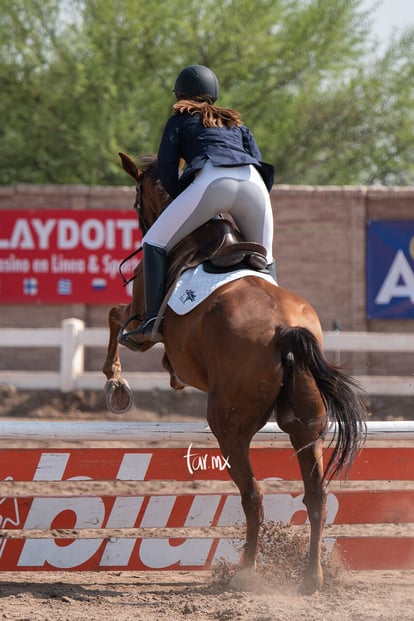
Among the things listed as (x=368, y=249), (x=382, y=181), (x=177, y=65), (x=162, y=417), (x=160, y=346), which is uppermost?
(x=177, y=65)

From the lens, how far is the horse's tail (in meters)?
4.61

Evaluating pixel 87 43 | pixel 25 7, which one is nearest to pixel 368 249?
pixel 87 43

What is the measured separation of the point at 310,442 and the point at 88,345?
8512 mm

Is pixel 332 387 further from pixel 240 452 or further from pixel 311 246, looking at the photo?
pixel 311 246

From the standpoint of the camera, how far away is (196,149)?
546cm

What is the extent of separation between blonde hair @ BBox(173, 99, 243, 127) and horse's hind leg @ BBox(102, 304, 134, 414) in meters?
1.48

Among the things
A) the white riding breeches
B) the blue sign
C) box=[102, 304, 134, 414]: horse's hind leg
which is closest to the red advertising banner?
the blue sign

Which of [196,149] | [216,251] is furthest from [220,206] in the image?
[196,149]

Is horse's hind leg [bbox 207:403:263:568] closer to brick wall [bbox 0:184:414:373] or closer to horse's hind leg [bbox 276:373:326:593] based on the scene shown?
horse's hind leg [bbox 276:373:326:593]

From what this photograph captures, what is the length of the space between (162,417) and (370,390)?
2.94 metres

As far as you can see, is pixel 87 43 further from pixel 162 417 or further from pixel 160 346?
pixel 162 417

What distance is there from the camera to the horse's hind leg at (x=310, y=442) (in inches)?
186

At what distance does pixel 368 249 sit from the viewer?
14.8m

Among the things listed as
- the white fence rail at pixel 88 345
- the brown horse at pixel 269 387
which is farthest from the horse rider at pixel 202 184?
the white fence rail at pixel 88 345
